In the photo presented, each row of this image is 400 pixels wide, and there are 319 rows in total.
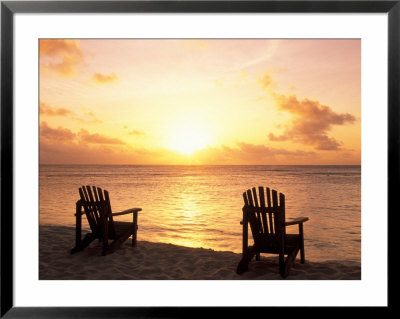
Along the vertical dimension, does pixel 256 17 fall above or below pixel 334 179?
above

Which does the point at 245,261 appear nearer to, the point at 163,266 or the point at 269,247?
the point at 269,247

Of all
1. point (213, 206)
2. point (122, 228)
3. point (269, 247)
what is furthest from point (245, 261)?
point (213, 206)

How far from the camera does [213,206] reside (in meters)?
14.8

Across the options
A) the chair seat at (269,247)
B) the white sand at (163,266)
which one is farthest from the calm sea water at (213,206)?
the chair seat at (269,247)

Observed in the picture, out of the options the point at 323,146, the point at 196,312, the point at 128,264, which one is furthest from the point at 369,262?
the point at 323,146

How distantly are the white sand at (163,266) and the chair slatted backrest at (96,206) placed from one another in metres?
0.38

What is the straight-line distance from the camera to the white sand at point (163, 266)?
12.4ft

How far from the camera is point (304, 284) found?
8.98 feet

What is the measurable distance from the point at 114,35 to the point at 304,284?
2.57 metres

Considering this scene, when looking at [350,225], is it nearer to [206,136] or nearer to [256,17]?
[256,17]

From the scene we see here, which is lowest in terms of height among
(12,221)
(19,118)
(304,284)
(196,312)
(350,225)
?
(350,225)

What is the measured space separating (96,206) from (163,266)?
50.4 inches

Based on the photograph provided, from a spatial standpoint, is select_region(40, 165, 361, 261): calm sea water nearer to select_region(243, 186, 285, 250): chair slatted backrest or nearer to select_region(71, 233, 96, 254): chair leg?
select_region(71, 233, 96, 254): chair leg

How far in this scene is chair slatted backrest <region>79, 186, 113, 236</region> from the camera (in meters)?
4.58
